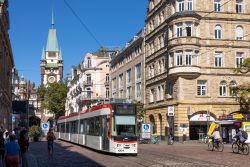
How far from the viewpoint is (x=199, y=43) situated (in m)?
53.8

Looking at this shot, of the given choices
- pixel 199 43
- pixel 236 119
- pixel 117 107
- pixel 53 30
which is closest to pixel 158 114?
pixel 199 43

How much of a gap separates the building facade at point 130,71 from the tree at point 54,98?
36723 millimetres

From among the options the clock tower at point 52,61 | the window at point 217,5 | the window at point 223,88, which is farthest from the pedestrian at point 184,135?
the clock tower at point 52,61

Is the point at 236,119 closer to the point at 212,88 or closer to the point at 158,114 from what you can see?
the point at 212,88

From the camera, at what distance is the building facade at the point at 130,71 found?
68688mm

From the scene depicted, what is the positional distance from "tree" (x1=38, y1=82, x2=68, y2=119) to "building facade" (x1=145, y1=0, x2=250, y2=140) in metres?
67.0

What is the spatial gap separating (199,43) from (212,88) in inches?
213

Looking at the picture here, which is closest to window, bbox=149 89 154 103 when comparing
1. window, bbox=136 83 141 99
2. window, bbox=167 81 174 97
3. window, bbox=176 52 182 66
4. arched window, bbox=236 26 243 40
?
window, bbox=136 83 141 99

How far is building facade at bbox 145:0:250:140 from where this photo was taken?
52875 millimetres

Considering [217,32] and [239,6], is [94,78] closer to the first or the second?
[217,32]

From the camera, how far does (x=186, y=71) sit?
2058 inches

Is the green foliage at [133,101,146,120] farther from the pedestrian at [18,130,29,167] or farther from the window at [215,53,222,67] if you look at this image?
the pedestrian at [18,130,29,167]

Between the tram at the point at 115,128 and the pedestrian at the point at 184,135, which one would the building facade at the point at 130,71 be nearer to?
the pedestrian at the point at 184,135

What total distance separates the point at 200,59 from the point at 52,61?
138726mm
